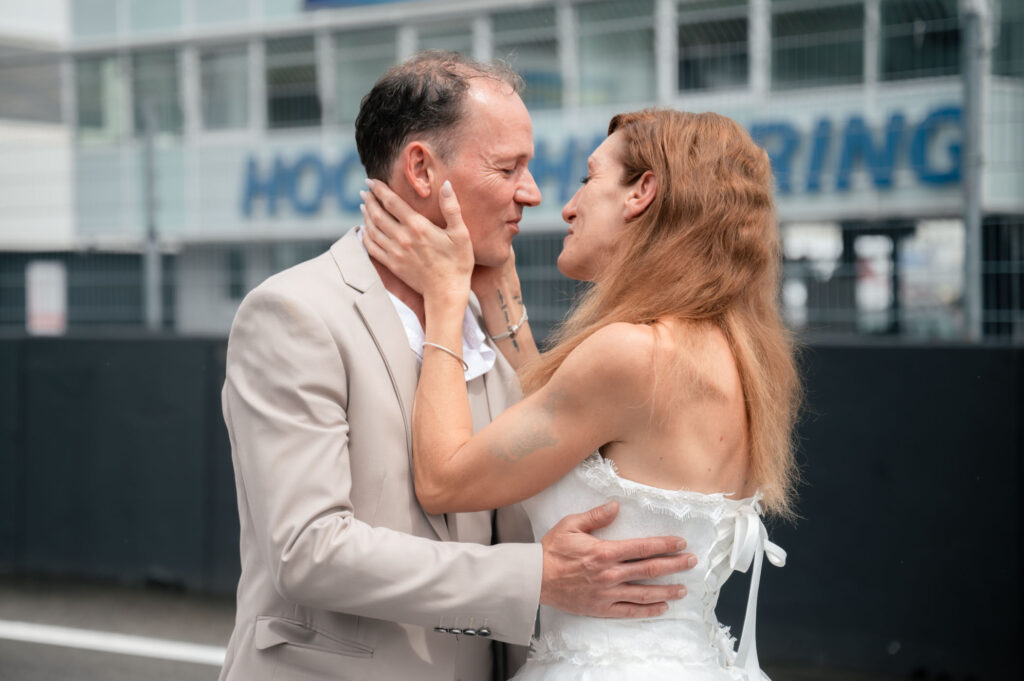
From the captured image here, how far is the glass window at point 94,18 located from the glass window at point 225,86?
4431 mm

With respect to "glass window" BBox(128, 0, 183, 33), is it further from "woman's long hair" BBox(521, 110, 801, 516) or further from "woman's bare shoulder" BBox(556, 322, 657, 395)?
"woman's bare shoulder" BBox(556, 322, 657, 395)

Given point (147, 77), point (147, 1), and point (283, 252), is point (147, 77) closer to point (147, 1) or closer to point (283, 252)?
point (147, 1)

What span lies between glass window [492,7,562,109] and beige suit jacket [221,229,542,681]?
5.96m

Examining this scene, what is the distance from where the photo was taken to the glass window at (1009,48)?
215 inches

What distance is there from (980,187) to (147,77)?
10222 millimetres

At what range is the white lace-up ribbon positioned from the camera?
2.25m

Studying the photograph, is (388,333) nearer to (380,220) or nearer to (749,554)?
(380,220)

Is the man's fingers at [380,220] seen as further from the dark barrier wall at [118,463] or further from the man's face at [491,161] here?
the dark barrier wall at [118,463]

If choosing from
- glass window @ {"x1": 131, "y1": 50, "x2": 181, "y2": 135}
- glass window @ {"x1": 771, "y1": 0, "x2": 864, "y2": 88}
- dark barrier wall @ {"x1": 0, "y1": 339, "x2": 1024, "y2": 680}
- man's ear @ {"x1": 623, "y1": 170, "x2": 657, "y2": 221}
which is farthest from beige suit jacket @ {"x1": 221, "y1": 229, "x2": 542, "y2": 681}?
glass window @ {"x1": 131, "y1": 50, "x2": 181, "y2": 135}

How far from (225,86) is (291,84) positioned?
79 cm

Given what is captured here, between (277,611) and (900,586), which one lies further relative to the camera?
(900,586)

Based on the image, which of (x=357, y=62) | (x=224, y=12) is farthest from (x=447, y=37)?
(x=224, y=12)

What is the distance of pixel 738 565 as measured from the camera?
2.29m

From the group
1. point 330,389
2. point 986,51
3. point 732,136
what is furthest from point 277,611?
point 986,51
